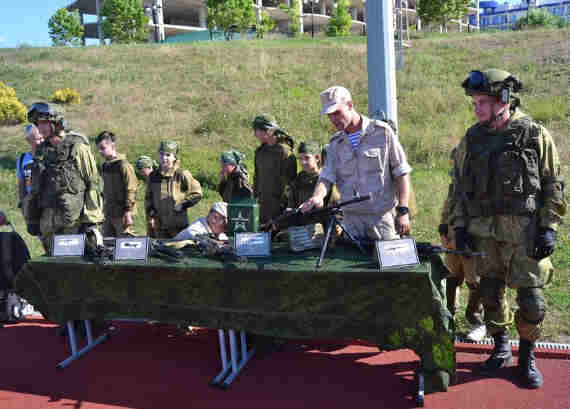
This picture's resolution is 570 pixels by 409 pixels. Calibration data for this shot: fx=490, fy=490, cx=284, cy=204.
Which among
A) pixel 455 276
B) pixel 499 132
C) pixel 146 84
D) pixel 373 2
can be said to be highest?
pixel 146 84

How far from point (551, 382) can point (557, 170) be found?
4.62ft

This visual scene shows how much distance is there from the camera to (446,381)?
3.00 meters

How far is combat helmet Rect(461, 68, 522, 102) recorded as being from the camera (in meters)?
2.98

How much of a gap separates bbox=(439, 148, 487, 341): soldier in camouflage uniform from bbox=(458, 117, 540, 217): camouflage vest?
0.38m

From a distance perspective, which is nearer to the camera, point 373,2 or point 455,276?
point 455,276

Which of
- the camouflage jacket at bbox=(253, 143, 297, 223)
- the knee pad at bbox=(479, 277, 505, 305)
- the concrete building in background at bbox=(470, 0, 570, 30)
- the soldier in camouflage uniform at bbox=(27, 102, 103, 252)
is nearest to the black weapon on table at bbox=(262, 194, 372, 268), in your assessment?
the knee pad at bbox=(479, 277, 505, 305)

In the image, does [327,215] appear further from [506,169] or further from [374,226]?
[506,169]

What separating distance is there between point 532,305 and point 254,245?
6.03ft

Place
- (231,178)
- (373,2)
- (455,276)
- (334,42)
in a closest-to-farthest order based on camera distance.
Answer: (455,276) → (231,178) → (373,2) → (334,42)

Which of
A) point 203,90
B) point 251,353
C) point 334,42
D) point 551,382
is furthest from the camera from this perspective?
point 334,42

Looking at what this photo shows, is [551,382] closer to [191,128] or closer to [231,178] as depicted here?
[231,178]

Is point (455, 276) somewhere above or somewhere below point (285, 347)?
above

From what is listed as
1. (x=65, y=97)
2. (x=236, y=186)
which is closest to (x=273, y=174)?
(x=236, y=186)

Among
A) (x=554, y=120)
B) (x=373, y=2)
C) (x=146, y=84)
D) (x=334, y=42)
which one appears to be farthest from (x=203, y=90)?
(x=373, y=2)
